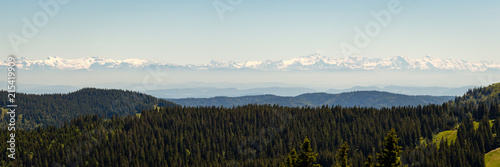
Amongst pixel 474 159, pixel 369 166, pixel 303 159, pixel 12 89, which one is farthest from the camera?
pixel 474 159

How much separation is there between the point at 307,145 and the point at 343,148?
6.55m

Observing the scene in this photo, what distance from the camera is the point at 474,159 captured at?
193 m

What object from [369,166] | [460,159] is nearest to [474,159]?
[460,159]

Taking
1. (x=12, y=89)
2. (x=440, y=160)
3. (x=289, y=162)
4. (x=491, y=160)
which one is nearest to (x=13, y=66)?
(x=12, y=89)

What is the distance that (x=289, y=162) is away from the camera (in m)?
68.2

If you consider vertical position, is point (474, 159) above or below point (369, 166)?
below

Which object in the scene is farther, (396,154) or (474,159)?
(474,159)

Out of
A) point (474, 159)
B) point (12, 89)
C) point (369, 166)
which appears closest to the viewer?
point (369, 166)

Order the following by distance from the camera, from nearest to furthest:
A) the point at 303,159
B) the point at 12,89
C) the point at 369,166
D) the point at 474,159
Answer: the point at 303,159 < the point at 369,166 < the point at 12,89 < the point at 474,159

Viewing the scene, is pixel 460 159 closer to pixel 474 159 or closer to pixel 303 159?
pixel 474 159

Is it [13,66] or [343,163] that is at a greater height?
[13,66]

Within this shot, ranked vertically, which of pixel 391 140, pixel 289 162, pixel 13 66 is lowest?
pixel 289 162

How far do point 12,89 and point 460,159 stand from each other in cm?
17971

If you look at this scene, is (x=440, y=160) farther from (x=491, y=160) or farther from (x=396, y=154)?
(x=396, y=154)
